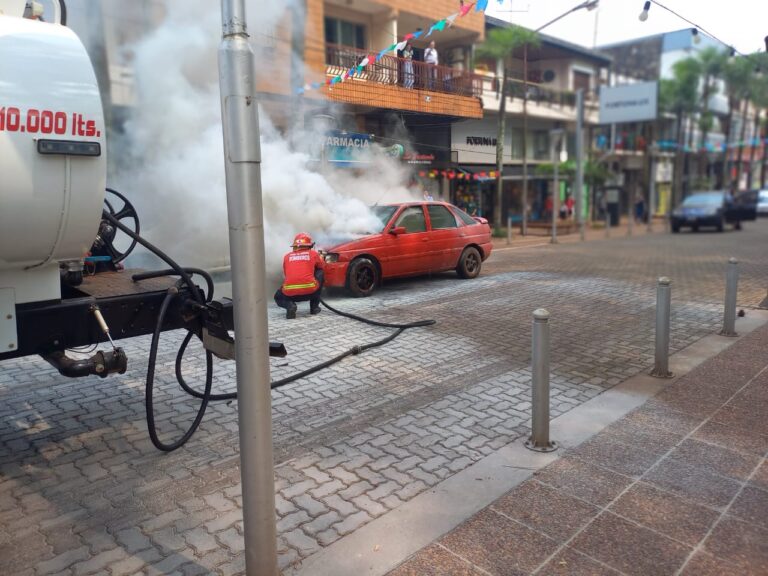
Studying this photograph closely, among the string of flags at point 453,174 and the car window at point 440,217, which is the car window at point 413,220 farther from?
the string of flags at point 453,174

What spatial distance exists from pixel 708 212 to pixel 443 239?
59.3ft

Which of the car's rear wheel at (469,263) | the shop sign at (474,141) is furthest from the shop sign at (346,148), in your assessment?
the car's rear wheel at (469,263)

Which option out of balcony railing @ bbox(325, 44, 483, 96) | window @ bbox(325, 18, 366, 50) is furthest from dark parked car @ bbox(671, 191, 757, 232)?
window @ bbox(325, 18, 366, 50)

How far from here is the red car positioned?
9.16 meters

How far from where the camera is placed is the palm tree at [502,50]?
1106cm

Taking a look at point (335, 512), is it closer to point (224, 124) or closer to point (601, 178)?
point (224, 124)

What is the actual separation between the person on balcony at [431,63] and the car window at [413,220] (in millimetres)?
2028

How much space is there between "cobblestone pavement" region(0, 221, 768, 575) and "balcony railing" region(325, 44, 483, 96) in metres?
3.38

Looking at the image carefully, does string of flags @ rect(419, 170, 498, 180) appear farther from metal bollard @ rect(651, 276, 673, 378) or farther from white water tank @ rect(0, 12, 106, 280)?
white water tank @ rect(0, 12, 106, 280)

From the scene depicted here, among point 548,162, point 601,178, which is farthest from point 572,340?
point 601,178

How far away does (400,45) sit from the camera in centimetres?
873

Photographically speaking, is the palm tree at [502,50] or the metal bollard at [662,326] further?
the palm tree at [502,50]

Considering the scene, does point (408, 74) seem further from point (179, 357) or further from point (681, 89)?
point (681, 89)

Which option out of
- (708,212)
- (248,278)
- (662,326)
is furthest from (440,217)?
(708,212)
